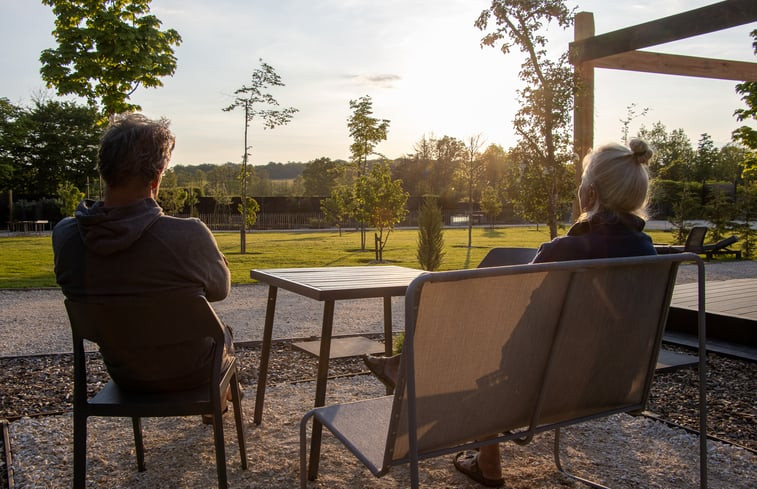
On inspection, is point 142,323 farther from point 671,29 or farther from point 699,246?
point 699,246

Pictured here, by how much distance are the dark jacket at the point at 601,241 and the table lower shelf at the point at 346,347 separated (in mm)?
3180

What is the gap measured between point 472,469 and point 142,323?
1618mm

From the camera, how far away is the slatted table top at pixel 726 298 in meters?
5.76

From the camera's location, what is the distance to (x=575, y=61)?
767 cm

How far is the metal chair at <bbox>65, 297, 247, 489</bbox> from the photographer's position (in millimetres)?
2131

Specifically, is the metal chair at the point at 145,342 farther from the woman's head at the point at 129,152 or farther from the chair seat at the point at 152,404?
the woman's head at the point at 129,152

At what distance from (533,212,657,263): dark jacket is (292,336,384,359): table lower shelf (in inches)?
125

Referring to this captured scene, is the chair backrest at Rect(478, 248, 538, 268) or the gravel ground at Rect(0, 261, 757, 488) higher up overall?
the chair backrest at Rect(478, 248, 538, 268)

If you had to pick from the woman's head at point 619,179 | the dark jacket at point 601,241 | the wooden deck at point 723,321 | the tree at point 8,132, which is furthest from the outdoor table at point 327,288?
the tree at point 8,132

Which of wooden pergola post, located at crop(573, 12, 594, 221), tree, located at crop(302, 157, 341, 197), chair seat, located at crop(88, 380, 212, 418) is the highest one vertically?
tree, located at crop(302, 157, 341, 197)

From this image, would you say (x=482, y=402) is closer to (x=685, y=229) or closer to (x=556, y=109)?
(x=556, y=109)

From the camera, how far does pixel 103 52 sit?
11.2m

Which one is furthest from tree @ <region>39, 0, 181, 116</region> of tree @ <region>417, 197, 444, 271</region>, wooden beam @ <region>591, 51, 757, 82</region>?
wooden beam @ <region>591, 51, 757, 82</region>

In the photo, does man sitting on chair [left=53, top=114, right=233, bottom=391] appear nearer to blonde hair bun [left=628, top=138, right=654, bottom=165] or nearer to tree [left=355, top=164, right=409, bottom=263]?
blonde hair bun [left=628, top=138, right=654, bottom=165]
